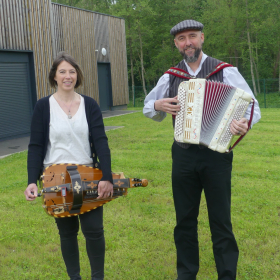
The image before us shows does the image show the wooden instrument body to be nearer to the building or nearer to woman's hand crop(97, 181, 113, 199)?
woman's hand crop(97, 181, 113, 199)

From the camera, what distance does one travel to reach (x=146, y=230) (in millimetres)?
4375

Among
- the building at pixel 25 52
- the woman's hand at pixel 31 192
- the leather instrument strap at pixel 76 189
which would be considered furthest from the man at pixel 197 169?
the building at pixel 25 52

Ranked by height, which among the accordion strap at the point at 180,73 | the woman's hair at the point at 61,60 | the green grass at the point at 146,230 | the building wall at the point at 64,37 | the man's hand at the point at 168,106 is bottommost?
the green grass at the point at 146,230

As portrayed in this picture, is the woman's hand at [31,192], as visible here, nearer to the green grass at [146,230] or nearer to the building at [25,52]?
the green grass at [146,230]

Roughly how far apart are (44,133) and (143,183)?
956 millimetres

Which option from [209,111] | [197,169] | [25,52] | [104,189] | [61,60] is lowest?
[104,189]

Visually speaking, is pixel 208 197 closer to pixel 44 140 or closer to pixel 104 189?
pixel 104 189

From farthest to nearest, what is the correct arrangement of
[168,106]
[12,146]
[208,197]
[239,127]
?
[12,146] → [208,197] → [168,106] → [239,127]

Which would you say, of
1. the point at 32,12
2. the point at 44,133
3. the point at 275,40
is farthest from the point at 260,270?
the point at 275,40

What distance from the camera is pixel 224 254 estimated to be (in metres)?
2.93

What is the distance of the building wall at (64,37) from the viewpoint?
11.5 metres

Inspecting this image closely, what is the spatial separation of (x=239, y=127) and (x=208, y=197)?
2.34 ft

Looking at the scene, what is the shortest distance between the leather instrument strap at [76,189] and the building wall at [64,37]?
9833 mm

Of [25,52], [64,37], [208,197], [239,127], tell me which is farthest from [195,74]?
[64,37]
